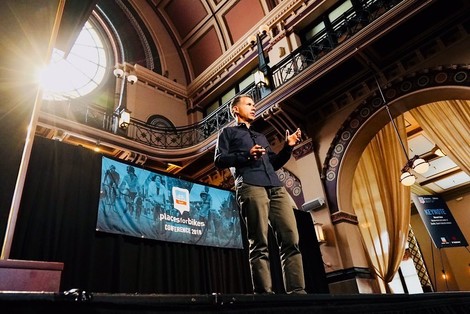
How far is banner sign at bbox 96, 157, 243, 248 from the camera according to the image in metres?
4.23

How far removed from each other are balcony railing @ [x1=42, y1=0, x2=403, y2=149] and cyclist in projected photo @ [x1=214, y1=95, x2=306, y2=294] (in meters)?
4.03

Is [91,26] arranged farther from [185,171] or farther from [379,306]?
[379,306]

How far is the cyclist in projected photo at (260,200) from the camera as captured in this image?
191 cm

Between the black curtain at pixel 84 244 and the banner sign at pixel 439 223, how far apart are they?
4881 mm

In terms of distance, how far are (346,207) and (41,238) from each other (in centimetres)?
433

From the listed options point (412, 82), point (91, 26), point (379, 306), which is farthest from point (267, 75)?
point (379, 306)

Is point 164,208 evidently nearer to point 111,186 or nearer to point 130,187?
point 130,187

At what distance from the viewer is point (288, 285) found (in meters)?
1.93

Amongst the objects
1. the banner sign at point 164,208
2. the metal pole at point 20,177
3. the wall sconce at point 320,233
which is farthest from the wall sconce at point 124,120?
the metal pole at point 20,177

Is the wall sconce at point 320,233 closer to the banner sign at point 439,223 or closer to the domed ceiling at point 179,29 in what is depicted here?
the banner sign at point 439,223

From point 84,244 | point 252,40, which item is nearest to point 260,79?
point 252,40

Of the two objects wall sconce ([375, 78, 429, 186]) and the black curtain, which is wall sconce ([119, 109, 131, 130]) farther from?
wall sconce ([375, 78, 429, 186])

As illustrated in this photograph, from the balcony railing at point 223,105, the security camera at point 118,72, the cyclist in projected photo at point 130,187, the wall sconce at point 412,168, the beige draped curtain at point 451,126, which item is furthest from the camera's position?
the security camera at point 118,72

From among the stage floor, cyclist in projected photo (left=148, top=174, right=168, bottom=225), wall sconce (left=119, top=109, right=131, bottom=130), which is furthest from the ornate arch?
the stage floor
